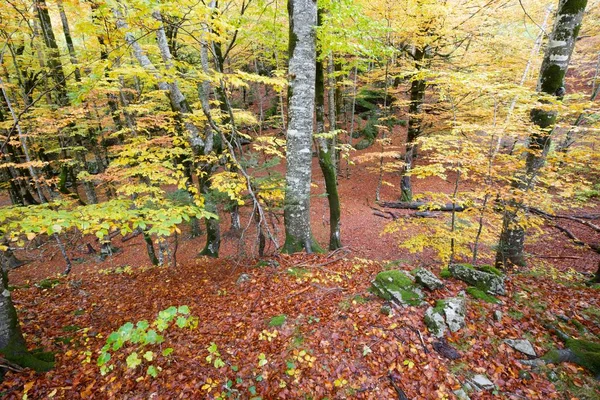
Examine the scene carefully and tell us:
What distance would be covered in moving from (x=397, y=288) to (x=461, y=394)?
153 centimetres

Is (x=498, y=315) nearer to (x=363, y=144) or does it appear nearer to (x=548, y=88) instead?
(x=548, y=88)

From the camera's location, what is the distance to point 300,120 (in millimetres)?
5484

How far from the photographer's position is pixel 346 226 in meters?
12.3

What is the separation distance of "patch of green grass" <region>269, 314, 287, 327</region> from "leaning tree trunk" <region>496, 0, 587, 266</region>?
5.47 meters

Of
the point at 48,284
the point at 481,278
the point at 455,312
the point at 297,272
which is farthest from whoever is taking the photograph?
the point at 48,284

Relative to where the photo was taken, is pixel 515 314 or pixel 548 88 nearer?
pixel 515 314

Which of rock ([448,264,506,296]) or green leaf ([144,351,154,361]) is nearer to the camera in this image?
green leaf ([144,351,154,361])

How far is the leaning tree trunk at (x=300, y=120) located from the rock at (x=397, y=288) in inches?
77.3

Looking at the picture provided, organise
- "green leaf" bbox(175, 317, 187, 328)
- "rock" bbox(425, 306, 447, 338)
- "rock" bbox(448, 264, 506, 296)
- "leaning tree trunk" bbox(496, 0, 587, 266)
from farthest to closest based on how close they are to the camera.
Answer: "leaning tree trunk" bbox(496, 0, 587, 266) → "rock" bbox(448, 264, 506, 296) → "rock" bbox(425, 306, 447, 338) → "green leaf" bbox(175, 317, 187, 328)

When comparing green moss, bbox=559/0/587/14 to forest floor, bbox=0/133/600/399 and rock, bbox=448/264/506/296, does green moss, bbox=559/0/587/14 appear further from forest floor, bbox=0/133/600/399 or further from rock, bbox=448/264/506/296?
rock, bbox=448/264/506/296

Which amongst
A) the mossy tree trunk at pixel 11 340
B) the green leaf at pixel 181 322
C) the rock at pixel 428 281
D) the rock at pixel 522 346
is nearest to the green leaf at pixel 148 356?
the green leaf at pixel 181 322

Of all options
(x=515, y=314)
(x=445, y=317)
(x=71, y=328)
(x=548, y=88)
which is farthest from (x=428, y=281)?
(x=71, y=328)

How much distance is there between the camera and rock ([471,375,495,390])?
3.02 metres

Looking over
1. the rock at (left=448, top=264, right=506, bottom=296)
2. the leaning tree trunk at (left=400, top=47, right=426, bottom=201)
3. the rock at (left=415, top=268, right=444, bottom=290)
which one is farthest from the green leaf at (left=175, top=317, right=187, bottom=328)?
the leaning tree trunk at (left=400, top=47, right=426, bottom=201)
